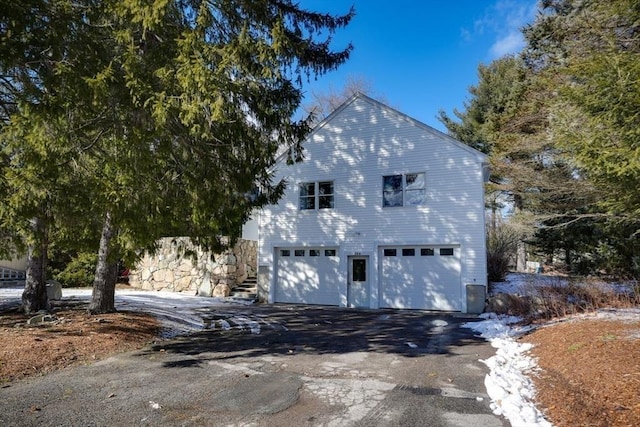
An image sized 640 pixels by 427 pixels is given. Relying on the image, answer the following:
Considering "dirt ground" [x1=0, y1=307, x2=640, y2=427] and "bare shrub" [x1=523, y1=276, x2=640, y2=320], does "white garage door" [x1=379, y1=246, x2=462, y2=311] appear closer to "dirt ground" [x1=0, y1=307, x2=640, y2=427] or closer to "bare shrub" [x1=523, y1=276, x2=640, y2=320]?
"bare shrub" [x1=523, y1=276, x2=640, y2=320]

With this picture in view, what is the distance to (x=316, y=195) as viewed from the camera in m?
16.5

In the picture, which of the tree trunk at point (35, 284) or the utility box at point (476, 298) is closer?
the tree trunk at point (35, 284)

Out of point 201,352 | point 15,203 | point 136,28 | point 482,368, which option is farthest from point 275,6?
point 482,368

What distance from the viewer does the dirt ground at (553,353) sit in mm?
4359

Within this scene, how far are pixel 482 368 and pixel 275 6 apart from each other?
791cm

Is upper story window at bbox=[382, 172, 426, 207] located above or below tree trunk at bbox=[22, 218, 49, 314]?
above

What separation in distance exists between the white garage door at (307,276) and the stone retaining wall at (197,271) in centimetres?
254

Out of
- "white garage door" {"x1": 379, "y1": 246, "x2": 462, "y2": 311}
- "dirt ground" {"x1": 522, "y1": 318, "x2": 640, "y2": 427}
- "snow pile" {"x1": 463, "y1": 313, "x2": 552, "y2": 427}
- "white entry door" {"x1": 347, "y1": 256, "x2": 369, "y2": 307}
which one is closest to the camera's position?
"dirt ground" {"x1": 522, "y1": 318, "x2": 640, "y2": 427}

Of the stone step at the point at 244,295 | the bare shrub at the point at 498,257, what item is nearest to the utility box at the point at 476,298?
the bare shrub at the point at 498,257

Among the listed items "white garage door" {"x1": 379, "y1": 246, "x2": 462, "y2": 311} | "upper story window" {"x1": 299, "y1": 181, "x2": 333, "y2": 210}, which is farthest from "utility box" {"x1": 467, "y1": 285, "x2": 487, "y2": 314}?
"upper story window" {"x1": 299, "y1": 181, "x2": 333, "y2": 210}

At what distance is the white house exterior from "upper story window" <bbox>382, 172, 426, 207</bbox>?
0.04 metres

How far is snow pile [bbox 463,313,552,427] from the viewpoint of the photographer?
14.0 feet

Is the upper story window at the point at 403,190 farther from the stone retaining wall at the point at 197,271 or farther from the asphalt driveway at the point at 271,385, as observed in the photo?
the stone retaining wall at the point at 197,271

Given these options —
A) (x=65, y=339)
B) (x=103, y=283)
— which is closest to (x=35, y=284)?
(x=103, y=283)
